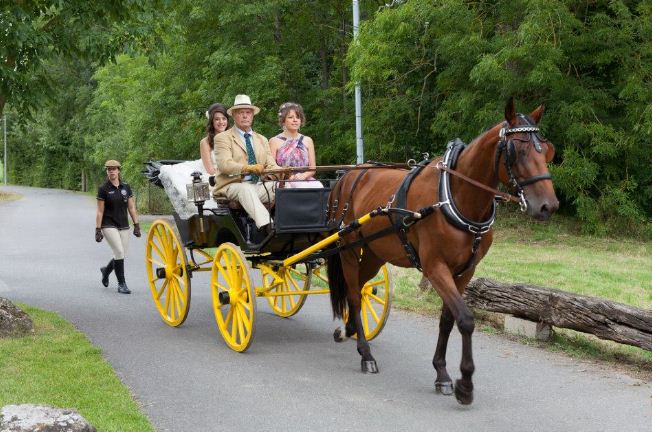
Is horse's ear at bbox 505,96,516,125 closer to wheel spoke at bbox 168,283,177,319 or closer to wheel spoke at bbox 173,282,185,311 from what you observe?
wheel spoke at bbox 173,282,185,311

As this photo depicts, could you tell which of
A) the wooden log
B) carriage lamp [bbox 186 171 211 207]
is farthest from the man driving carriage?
the wooden log

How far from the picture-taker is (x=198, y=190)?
8.48 metres

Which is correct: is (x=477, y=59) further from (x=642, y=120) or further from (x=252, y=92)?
(x=252, y=92)

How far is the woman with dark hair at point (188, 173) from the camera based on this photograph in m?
9.02

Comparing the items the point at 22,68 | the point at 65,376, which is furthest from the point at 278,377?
the point at 22,68

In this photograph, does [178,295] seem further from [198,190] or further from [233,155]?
[233,155]

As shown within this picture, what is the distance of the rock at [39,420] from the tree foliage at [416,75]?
586cm

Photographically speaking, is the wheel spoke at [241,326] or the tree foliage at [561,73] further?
the tree foliage at [561,73]

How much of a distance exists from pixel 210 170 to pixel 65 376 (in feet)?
10.1

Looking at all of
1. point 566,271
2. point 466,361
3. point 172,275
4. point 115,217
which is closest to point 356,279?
point 466,361

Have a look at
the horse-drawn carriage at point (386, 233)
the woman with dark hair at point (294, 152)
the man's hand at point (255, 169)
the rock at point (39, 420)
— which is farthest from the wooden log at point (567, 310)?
the rock at point (39, 420)

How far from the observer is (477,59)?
1912cm

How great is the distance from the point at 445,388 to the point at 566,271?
8364 mm

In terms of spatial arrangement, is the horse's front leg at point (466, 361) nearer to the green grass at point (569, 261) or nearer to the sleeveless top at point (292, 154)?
the sleeveless top at point (292, 154)
